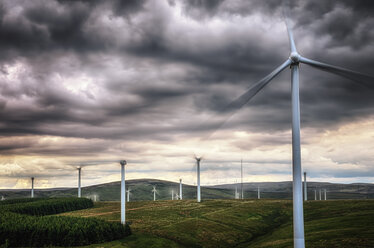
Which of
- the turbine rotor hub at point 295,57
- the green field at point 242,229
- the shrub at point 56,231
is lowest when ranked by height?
the green field at point 242,229

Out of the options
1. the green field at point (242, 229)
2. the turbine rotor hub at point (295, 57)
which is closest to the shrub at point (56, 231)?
the green field at point (242, 229)

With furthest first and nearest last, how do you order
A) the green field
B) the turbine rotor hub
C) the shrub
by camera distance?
the green field → the shrub → the turbine rotor hub

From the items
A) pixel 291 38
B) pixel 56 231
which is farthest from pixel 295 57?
pixel 56 231

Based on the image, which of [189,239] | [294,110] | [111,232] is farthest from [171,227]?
[294,110]

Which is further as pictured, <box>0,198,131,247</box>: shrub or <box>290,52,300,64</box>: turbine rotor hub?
<box>0,198,131,247</box>: shrub

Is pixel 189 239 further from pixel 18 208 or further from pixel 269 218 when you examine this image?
pixel 18 208

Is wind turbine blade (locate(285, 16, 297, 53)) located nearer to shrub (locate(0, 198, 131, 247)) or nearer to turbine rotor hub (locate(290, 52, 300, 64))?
turbine rotor hub (locate(290, 52, 300, 64))

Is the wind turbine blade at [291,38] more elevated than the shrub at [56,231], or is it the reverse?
the wind turbine blade at [291,38]

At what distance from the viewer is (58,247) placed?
179 ft

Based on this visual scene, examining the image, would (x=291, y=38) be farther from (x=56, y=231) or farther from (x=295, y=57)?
(x=56, y=231)

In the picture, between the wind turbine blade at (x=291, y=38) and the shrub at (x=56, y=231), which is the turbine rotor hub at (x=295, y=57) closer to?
the wind turbine blade at (x=291, y=38)

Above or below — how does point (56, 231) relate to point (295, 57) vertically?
below

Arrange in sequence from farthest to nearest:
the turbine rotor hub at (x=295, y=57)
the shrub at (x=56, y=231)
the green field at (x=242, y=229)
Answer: the green field at (x=242, y=229), the shrub at (x=56, y=231), the turbine rotor hub at (x=295, y=57)

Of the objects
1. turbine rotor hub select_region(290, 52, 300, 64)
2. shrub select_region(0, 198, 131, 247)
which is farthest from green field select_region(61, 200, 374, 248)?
turbine rotor hub select_region(290, 52, 300, 64)
